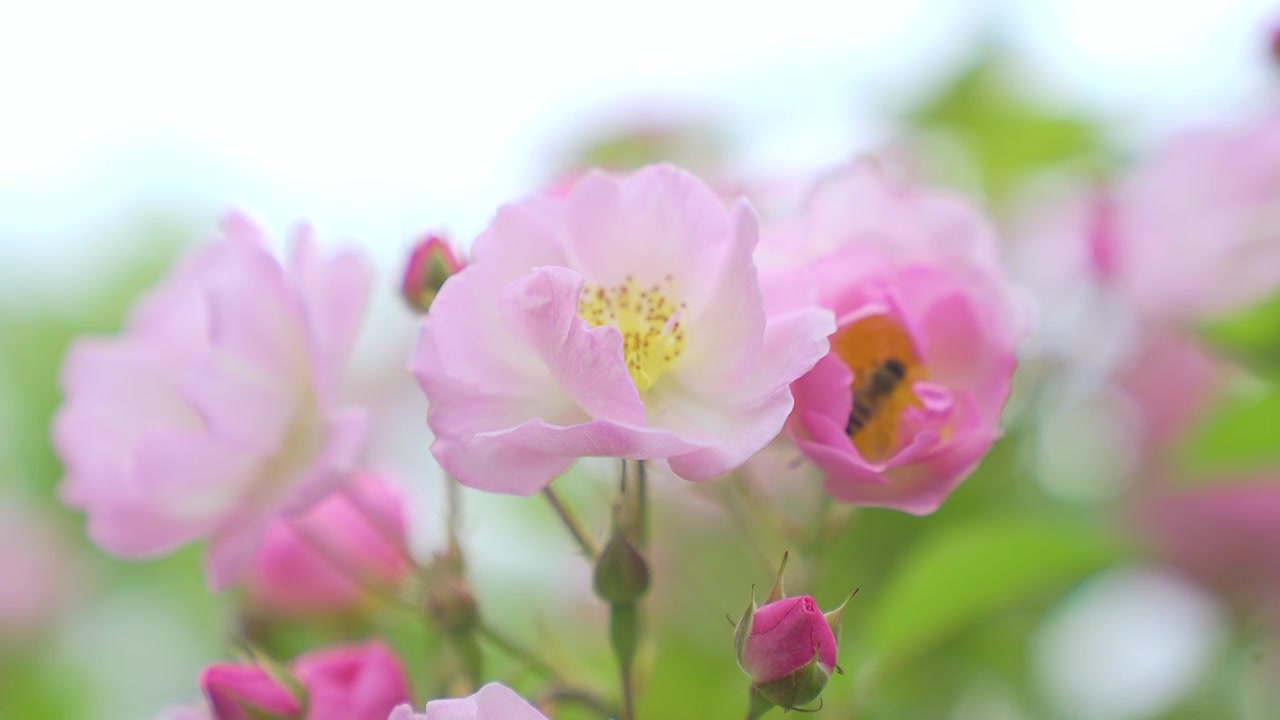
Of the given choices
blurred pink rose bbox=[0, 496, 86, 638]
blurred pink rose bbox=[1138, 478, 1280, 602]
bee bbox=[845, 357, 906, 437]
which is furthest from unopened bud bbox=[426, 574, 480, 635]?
blurred pink rose bbox=[0, 496, 86, 638]

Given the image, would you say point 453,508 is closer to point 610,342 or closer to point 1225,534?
point 610,342

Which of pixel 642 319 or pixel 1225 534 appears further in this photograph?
pixel 1225 534

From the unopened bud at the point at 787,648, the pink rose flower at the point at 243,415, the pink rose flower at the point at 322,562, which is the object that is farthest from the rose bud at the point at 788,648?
the pink rose flower at the point at 322,562

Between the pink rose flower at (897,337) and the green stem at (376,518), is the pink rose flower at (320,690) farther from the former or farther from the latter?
the pink rose flower at (897,337)

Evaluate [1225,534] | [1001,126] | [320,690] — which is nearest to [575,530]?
[320,690]

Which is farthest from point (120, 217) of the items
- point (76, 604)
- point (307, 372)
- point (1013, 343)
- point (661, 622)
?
point (1013, 343)

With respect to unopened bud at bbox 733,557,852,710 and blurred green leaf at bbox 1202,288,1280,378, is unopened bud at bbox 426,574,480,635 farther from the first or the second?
blurred green leaf at bbox 1202,288,1280,378
